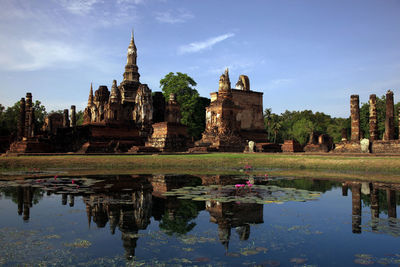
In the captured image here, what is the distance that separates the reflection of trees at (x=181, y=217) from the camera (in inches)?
215

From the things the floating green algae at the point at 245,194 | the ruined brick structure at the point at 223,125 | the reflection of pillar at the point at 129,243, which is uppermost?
the ruined brick structure at the point at 223,125

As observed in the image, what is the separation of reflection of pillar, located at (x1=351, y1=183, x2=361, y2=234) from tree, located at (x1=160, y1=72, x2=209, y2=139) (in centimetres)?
3723

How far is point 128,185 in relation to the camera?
1026 centimetres

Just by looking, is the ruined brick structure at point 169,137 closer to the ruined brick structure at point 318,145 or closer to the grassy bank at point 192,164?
the grassy bank at point 192,164

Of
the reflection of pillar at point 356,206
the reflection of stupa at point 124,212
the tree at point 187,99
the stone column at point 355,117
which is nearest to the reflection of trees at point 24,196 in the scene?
the reflection of stupa at point 124,212

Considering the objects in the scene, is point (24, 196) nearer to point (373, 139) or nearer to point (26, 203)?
point (26, 203)

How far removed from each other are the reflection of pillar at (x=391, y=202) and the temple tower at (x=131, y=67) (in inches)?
1434

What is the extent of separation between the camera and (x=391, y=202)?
750 cm

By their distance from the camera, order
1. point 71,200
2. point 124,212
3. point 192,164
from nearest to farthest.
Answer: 1. point 124,212
2. point 71,200
3. point 192,164

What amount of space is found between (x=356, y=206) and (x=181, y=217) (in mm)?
4116

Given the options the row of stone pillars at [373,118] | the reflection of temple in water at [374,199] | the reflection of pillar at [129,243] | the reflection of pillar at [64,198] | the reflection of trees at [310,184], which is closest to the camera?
the reflection of pillar at [129,243]

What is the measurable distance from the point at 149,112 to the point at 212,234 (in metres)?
29.5

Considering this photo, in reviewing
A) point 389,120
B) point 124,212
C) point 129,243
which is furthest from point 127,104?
point 129,243

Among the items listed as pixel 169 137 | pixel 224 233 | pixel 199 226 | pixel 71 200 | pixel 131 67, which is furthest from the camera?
pixel 131 67
